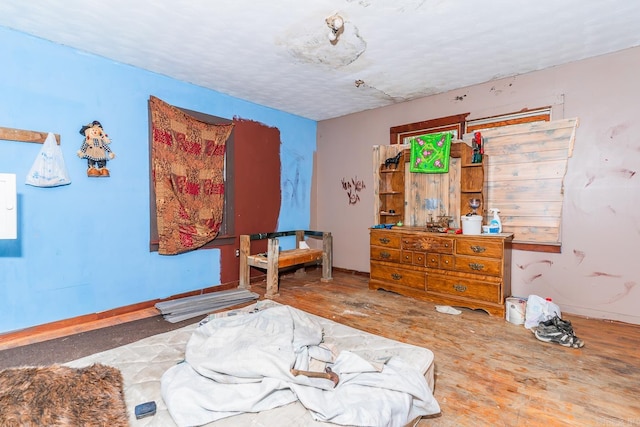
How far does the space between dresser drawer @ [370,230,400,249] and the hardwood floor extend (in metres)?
0.65

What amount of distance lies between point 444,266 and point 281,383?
2570 millimetres

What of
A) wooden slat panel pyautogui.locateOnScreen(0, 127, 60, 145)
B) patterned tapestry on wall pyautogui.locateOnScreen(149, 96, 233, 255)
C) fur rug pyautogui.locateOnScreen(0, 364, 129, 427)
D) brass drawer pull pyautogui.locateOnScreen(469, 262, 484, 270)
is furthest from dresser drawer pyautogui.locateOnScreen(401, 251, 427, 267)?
wooden slat panel pyautogui.locateOnScreen(0, 127, 60, 145)

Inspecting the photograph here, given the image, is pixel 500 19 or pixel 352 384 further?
pixel 500 19

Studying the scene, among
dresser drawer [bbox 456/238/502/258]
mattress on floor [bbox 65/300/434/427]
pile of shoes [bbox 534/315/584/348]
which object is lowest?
pile of shoes [bbox 534/315/584/348]

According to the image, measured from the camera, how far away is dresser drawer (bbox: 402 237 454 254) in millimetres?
3369

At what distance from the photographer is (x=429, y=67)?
322 centimetres

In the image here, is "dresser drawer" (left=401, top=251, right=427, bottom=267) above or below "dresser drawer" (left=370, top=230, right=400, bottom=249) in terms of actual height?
below

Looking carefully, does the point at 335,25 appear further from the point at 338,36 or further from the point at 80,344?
the point at 80,344

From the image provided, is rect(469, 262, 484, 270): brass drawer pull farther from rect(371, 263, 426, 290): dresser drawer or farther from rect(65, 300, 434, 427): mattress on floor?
rect(65, 300, 434, 427): mattress on floor

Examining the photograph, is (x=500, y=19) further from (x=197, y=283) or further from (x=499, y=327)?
(x=197, y=283)

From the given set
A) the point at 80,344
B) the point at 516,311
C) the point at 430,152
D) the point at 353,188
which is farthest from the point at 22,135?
the point at 516,311

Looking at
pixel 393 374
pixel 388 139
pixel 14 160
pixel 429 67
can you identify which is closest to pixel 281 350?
pixel 393 374

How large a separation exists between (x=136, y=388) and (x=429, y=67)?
3.51 m

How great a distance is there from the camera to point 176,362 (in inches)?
65.7
